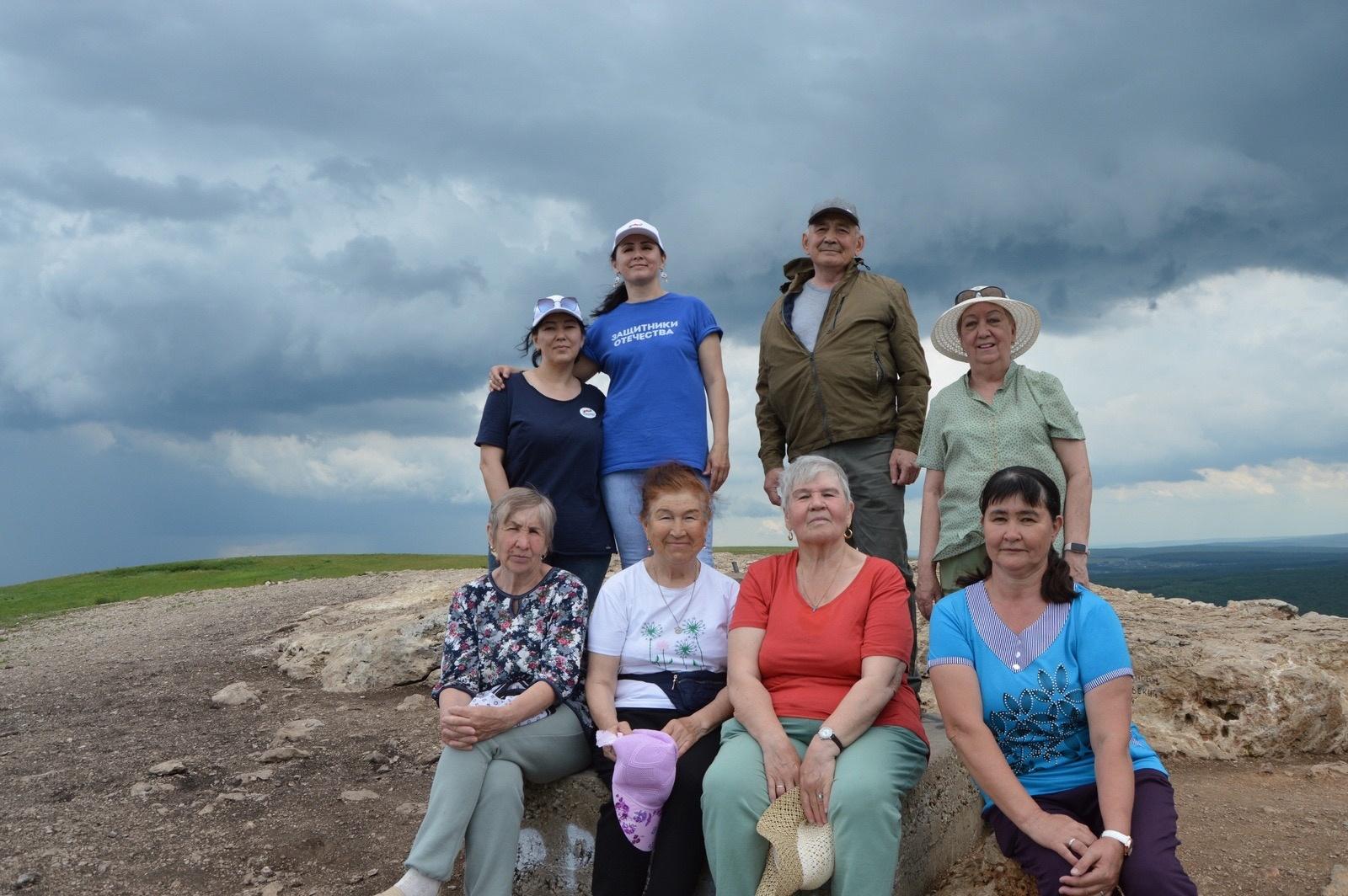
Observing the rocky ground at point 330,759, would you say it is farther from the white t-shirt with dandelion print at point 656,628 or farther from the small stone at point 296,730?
the white t-shirt with dandelion print at point 656,628

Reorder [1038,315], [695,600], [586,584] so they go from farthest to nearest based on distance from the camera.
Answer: [586,584]
[1038,315]
[695,600]

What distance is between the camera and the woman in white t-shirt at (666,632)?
4.38 m

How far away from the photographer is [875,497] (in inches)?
222

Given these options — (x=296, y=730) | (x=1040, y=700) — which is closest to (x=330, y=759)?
(x=296, y=730)

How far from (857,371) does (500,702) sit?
2.77m

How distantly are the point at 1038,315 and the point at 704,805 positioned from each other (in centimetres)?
311

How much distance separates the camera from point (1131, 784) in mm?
3480

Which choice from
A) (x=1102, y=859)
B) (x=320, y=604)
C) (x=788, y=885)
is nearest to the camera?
(x=1102, y=859)

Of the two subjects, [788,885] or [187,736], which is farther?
[187,736]

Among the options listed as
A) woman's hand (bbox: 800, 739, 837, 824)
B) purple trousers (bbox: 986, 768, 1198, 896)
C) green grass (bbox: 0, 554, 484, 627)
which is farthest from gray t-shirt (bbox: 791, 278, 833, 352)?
green grass (bbox: 0, 554, 484, 627)

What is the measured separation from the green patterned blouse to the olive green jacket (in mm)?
711

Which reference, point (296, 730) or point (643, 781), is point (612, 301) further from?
point (296, 730)

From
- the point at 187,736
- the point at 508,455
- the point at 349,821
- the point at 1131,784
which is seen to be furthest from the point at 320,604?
the point at 1131,784

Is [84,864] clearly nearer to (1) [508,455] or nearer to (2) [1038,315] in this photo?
(1) [508,455]
